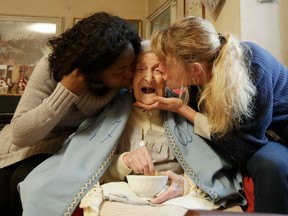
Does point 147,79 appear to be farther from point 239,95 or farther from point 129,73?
point 239,95

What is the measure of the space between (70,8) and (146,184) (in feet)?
8.11

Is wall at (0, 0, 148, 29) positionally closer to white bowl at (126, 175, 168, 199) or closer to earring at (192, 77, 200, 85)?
earring at (192, 77, 200, 85)

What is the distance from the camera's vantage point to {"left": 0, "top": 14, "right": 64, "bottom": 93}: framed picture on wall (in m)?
2.86

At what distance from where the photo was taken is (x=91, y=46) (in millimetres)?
1056

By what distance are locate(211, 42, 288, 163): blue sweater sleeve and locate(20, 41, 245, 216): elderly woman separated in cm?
11

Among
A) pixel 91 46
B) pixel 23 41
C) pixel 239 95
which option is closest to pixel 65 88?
pixel 91 46

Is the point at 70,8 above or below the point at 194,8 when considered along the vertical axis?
above

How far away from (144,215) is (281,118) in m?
0.54

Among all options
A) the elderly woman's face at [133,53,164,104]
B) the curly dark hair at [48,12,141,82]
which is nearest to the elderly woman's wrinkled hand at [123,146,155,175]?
the elderly woman's face at [133,53,164,104]

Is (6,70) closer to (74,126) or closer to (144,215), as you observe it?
(74,126)

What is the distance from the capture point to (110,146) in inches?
42.4

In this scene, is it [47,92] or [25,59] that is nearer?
[47,92]

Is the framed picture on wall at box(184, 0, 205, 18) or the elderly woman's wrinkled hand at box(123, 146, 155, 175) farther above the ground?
the framed picture on wall at box(184, 0, 205, 18)

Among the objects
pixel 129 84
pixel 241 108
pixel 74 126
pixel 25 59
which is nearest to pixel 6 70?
pixel 25 59
